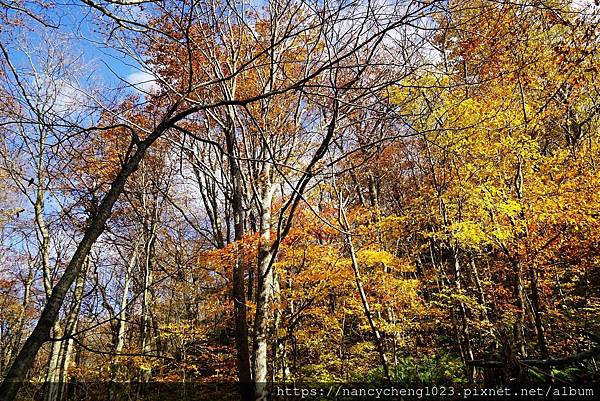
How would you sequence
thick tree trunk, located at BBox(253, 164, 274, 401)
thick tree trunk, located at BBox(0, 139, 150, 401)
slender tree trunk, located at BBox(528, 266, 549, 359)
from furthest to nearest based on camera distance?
slender tree trunk, located at BBox(528, 266, 549, 359), thick tree trunk, located at BBox(253, 164, 274, 401), thick tree trunk, located at BBox(0, 139, 150, 401)

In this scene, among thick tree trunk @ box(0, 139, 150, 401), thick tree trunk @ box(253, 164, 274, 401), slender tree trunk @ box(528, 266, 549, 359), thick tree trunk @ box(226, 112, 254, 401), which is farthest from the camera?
slender tree trunk @ box(528, 266, 549, 359)

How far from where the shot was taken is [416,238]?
1522 cm

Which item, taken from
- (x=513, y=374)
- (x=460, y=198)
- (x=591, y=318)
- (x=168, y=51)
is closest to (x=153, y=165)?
(x=168, y=51)

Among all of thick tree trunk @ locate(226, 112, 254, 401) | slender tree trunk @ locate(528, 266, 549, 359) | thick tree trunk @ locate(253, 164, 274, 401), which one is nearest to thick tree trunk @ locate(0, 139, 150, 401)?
thick tree trunk @ locate(253, 164, 274, 401)

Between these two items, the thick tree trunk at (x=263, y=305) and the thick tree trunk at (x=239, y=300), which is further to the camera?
the thick tree trunk at (x=239, y=300)

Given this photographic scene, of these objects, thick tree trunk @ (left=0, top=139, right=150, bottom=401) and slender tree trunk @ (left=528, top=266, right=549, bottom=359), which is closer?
thick tree trunk @ (left=0, top=139, right=150, bottom=401)

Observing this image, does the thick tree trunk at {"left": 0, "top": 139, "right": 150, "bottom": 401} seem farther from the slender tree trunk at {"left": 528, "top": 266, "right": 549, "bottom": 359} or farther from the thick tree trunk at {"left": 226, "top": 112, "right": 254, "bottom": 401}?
the slender tree trunk at {"left": 528, "top": 266, "right": 549, "bottom": 359}

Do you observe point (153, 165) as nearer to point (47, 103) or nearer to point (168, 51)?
point (47, 103)

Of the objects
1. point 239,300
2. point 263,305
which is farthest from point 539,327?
point 239,300

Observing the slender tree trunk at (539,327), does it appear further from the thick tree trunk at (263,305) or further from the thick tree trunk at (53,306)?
the thick tree trunk at (53,306)

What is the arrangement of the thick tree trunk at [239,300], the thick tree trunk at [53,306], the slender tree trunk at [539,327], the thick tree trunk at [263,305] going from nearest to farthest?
the thick tree trunk at [53,306] < the thick tree trunk at [263,305] < the thick tree trunk at [239,300] < the slender tree trunk at [539,327]

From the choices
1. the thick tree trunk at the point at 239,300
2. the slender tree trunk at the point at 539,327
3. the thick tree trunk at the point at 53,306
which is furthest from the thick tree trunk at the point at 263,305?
the slender tree trunk at the point at 539,327

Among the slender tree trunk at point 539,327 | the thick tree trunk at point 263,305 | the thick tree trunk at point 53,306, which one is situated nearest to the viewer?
the thick tree trunk at point 53,306

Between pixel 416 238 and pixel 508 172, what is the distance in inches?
253
